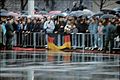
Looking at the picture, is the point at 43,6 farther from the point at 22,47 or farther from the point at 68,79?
the point at 68,79

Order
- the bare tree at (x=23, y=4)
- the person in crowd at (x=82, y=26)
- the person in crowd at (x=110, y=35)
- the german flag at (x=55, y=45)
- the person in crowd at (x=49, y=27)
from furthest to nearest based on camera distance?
the bare tree at (x=23, y=4), the person in crowd at (x=49, y=27), the person in crowd at (x=82, y=26), the german flag at (x=55, y=45), the person in crowd at (x=110, y=35)

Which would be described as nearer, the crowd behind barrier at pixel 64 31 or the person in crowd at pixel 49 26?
the crowd behind barrier at pixel 64 31

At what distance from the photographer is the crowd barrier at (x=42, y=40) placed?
2975cm

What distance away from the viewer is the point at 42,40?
1223 inches

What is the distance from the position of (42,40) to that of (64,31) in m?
1.63

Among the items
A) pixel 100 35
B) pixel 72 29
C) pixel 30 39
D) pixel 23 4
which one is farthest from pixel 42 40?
pixel 23 4

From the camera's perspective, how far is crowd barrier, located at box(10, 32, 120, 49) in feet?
97.6

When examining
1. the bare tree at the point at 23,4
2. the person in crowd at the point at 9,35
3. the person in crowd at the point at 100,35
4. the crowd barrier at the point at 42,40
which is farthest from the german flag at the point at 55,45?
the bare tree at the point at 23,4

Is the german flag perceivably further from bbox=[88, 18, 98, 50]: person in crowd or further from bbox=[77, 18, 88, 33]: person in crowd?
bbox=[88, 18, 98, 50]: person in crowd

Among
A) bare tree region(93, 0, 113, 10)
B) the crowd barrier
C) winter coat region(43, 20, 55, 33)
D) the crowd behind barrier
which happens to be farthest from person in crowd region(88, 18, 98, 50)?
bare tree region(93, 0, 113, 10)

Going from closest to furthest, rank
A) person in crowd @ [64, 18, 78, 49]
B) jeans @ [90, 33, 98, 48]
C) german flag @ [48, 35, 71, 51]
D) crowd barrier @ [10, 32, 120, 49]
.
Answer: jeans @ [90, 33, 98, 48], crowd barrier @ [10, 32, 120, 49], person in crowd @ [64, 18, 78, 49], german flag @ [48, 35, 71, 51]

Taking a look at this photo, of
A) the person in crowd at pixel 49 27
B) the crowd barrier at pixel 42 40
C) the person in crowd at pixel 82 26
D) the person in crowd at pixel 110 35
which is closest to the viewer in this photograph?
the person in crowd at pixel 110 35

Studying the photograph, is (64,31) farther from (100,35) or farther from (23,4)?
(23,4)

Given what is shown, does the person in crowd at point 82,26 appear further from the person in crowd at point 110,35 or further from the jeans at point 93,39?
the person in crowd at point 110,35
